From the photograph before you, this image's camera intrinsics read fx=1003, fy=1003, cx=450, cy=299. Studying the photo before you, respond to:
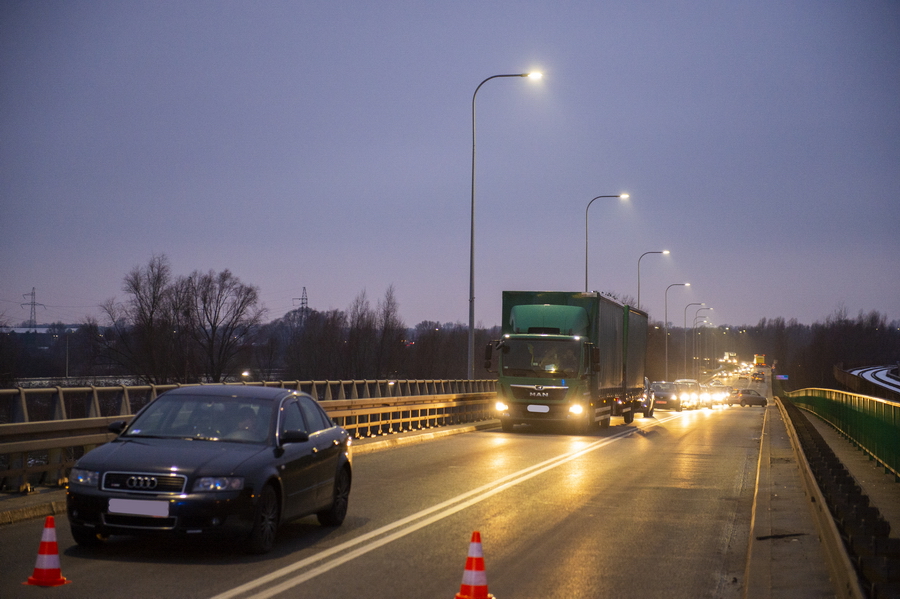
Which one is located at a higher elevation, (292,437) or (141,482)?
(292,437)

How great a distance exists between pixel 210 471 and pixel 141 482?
534mm

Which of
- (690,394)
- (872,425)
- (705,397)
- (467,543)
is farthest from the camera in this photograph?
(705,397)

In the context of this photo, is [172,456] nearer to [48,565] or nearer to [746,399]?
[48,565]

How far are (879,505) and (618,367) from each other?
19.8 m

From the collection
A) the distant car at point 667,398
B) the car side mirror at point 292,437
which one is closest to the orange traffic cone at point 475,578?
the car side mirror at point 292,437

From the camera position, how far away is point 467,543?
930 centimetres

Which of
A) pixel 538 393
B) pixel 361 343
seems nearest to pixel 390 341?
pixel 361 343

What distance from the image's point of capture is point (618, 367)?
31625 mm

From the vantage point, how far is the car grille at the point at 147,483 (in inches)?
311

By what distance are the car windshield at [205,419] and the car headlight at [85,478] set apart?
0.79 metres

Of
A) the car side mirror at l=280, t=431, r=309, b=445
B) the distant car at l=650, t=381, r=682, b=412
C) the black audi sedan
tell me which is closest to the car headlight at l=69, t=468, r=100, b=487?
the black audi sedan

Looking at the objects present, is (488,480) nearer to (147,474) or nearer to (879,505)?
(879,505)

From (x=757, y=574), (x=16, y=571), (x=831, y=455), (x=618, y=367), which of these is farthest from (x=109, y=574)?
(x=618, y=367)

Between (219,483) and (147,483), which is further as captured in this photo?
(219,483)
